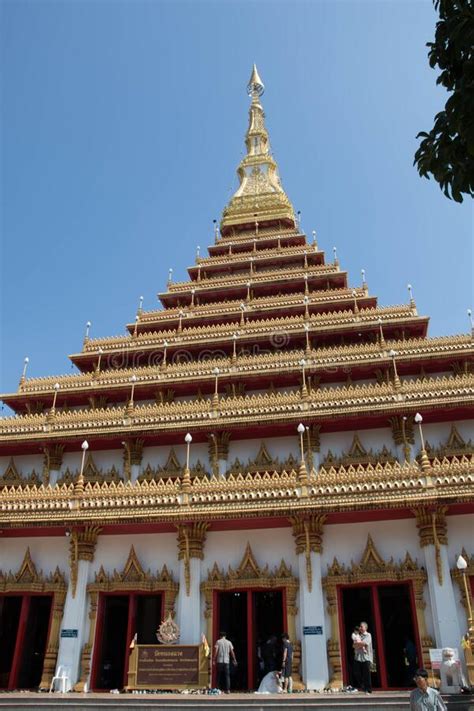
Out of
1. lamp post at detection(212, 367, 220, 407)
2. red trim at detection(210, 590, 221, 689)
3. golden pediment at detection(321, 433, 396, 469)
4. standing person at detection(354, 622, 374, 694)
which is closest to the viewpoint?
standing person at detection(354, 622, 374, 694)

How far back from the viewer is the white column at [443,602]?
15648mm

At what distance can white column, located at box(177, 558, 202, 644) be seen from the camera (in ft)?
56.2

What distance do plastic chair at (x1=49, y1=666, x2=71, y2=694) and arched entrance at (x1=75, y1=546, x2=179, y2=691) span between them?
0.67 meters

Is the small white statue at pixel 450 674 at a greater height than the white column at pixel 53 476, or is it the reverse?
the white column at pixel 53 476

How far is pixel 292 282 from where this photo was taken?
98.7ft

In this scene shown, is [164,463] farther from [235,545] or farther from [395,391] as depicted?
[395,391]

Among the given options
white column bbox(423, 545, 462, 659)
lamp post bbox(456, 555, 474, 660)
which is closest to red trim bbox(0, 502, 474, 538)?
white column bbox(423, 545, 462, 659)

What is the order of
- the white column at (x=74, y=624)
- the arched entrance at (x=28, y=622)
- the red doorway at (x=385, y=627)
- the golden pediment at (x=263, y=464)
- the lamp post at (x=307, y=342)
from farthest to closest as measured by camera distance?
the lamp post at (x=307, y=342) < the golden pediment at (x=263, y=464) < the arched entrance at (x=28, y=622) < the white column at (x=74, y=624) < the red doorway at (x=385, y=627)

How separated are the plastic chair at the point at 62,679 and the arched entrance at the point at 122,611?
2.19 ft

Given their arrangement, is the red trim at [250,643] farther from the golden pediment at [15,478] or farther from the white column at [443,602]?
the golden pediment at [15,478]

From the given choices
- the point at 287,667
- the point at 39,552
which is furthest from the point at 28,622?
the point at 287,667

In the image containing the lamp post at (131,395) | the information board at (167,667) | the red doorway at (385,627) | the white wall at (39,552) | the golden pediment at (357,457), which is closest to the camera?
the information board at (167,667)

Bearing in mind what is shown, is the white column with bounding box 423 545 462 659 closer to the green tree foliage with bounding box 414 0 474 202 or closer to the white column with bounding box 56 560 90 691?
the white column with bounding box 56 560 90 691

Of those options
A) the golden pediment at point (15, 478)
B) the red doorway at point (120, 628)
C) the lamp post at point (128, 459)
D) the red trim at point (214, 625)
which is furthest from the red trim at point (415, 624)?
the golden pediment at point (15, 478)
